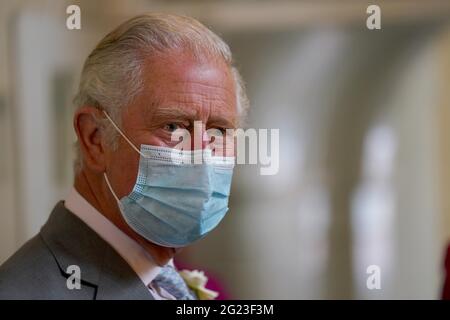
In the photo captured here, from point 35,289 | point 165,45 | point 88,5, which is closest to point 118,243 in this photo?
point 35,289

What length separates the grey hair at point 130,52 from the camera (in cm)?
90

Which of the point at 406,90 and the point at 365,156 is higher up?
the point at 406,90

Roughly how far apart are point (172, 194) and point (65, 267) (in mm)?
175

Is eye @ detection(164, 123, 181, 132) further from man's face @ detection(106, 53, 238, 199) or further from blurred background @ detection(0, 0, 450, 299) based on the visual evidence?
blurred background @ detection(0, 0, 450, 299)

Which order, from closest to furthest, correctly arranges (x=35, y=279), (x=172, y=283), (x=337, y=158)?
(x=35, y=279), (x=172, y=283), (x=337, y=158)

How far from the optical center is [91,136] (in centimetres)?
93

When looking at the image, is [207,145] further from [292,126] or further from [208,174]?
[292,126]

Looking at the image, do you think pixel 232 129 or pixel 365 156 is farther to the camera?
pixel 365 156

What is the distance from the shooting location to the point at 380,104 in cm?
272

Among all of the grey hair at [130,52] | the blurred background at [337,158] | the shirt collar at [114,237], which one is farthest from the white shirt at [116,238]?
the blurred background at [337,158]

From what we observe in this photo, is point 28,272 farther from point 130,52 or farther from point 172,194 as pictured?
point 130,52

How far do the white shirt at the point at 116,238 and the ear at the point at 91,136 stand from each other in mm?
62

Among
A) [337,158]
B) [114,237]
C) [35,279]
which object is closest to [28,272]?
[35,279]

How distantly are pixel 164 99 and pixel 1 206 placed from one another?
1089mm
